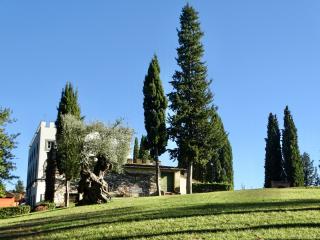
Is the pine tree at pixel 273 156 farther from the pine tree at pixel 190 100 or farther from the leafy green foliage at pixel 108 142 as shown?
the leafy green foliage at pixel 108 142

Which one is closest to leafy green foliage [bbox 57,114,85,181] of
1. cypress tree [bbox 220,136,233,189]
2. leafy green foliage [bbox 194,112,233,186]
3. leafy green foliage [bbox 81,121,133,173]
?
leafy green foliage [bbox 81,121,133,173]

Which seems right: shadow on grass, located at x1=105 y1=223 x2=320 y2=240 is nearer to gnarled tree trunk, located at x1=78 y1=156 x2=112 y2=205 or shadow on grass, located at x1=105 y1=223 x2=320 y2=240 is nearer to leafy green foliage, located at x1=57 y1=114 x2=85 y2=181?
gnarled tree trunk, located at x1=78 y1=156 x2=112 y2=205

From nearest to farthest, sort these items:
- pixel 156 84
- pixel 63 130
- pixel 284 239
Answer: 1. pixel 284 239
2. pixel 63 130
3. pixel 156 84

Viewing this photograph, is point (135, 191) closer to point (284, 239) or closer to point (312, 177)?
point (284, 239)

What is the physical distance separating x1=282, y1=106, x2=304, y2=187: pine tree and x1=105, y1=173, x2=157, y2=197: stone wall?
2178 cm

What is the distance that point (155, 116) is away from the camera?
47.8 meters

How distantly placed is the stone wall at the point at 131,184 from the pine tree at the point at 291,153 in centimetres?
2178

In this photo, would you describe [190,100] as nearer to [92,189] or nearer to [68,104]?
[68,104]

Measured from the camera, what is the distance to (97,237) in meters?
15.2

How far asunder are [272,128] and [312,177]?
4371 cm

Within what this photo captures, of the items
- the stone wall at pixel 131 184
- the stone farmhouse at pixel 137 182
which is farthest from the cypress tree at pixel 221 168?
the stone wall at pixel 131 184

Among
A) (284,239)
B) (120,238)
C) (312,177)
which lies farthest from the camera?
(312,177)

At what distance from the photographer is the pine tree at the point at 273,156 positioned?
219 feet

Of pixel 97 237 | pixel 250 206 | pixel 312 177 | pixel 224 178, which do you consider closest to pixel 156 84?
pixel 224 178
